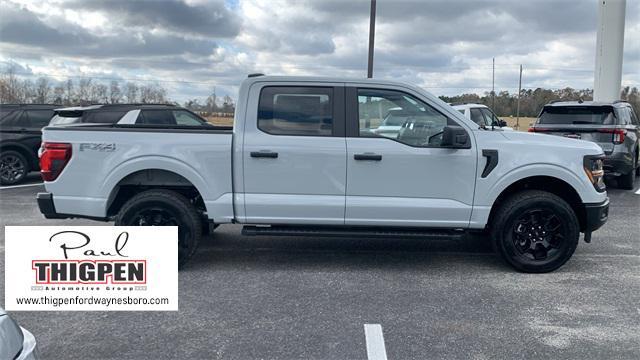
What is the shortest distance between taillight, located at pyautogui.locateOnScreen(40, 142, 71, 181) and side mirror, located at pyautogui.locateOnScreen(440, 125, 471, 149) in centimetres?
362

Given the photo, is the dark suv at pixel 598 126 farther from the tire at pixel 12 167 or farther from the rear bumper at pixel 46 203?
the tire at pixel 12 167

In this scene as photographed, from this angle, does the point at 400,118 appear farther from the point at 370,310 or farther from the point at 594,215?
the point at 594,215

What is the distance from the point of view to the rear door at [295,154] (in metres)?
5.25

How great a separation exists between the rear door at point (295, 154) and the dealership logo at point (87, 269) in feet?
3.99

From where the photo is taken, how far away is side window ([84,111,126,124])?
10289 mm

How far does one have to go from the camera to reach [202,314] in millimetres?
4375

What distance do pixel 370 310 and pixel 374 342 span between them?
1.99 feet

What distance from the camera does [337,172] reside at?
525cm

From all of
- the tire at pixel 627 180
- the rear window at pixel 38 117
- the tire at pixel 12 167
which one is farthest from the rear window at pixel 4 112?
the tire at pixel 627 180

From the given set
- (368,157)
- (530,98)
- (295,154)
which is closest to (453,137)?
(368,157)

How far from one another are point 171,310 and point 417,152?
2661 millimetres

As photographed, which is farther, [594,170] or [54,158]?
[594,170]

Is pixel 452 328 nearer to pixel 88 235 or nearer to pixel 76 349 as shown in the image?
pixel 76 349

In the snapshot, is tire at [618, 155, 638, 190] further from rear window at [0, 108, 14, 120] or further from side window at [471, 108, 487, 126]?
rear window at [0, 108, 14, 120]
